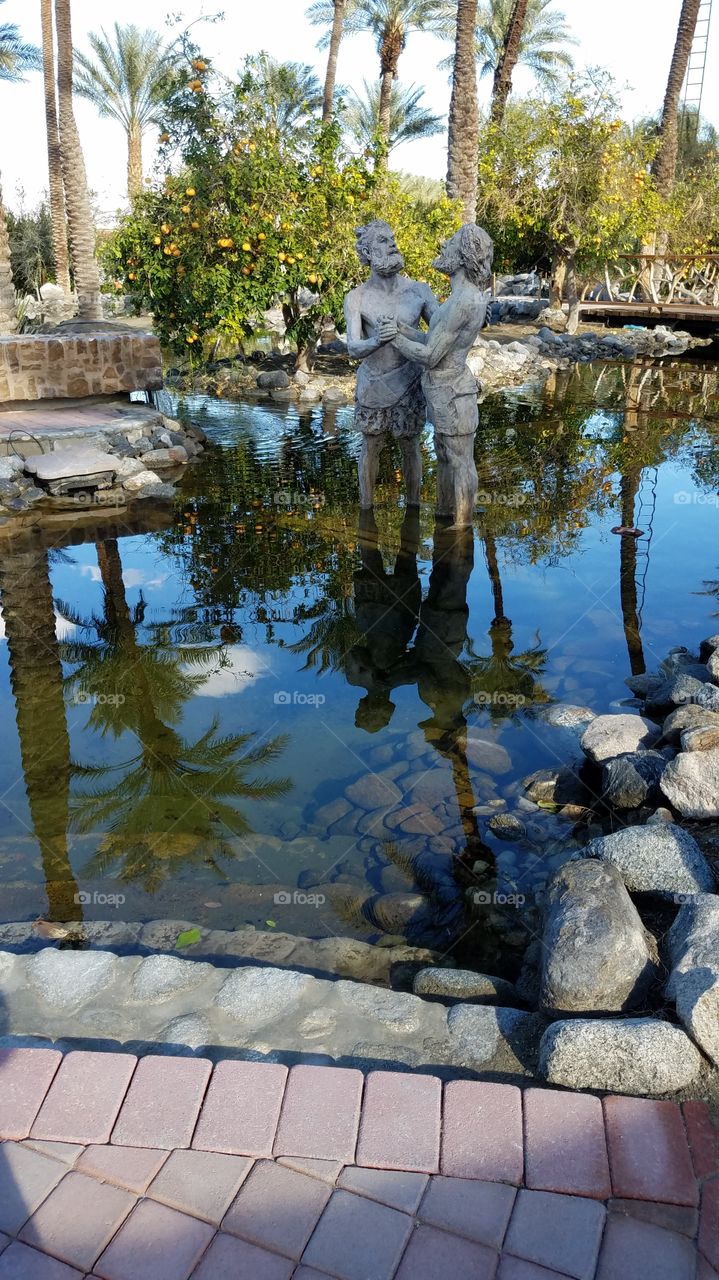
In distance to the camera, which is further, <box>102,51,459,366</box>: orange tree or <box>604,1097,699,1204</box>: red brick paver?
<box>102,51,459,366</box>: orange tree

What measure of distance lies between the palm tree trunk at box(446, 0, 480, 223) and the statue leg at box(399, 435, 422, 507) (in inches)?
418

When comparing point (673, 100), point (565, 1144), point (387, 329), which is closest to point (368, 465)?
point (387, 329)

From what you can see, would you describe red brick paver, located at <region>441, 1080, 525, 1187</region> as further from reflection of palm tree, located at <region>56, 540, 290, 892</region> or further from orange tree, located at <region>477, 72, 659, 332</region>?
orange tree, located at <region>477, 72, 659, 332</region>

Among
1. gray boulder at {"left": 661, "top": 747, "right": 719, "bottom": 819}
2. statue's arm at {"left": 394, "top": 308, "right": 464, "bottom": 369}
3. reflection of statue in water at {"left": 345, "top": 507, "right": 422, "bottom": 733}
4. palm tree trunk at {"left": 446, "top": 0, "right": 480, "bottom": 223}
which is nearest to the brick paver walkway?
gray boulder at {"left": 661, "top": 747, "right": 719, "bottom": 819}

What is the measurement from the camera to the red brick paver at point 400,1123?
2055 mm

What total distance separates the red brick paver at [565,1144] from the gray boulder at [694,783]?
1.65 metres

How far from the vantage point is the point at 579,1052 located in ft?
7.67

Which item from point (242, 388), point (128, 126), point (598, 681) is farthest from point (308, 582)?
point (128, 126)

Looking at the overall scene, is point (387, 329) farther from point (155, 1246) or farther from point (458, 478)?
point (155, 1246)

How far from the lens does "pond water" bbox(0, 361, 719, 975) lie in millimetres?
3613

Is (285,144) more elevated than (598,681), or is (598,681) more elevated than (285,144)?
(285,144)

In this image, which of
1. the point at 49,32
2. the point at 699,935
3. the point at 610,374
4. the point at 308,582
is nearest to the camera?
the point at 699,935

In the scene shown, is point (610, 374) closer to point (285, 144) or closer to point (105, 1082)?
point (285, 144)

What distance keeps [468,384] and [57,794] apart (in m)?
4.49
